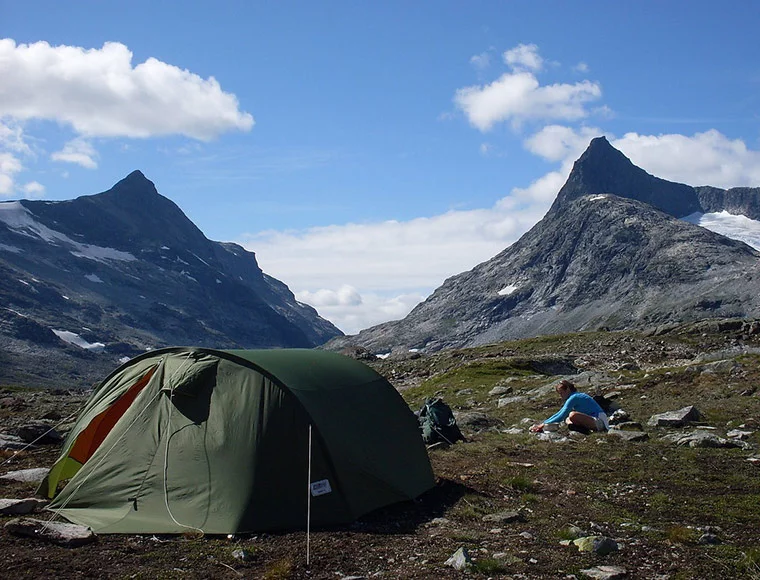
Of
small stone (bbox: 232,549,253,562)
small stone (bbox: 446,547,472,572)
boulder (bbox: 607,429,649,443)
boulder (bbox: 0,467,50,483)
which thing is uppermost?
boulder (bbox: 0,467,50,483)

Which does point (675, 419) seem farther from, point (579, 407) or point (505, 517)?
point (505, 517)

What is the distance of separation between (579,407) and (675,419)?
2829mm

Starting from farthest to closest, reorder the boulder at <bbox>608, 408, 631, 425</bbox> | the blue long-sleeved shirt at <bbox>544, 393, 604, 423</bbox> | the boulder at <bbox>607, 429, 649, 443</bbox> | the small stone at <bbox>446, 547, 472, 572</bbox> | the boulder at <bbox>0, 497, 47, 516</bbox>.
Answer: the boulder at <bbox>608, 408, 631, 425</bbox> → the blue long-sleeved shirt at <bbox>544, 393, 604, 423</bbox> → the boulder at <bbox>607, 429, 649, 443</bbox> → the boulder at <bbox>0, 497, 47, 516</bbox> → the small stone at <bbox>446, 547, 472, 572</bbox>

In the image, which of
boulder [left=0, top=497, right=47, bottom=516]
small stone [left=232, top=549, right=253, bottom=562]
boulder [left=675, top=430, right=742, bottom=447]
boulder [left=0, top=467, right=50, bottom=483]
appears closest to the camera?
small stone [left=232, top=549, right=253, bottom=562]

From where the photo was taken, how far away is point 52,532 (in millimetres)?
9523

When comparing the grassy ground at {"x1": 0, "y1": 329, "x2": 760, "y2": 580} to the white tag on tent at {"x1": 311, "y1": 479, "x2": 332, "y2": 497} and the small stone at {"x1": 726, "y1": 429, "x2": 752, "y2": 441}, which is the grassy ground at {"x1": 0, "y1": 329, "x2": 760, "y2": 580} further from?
the white tag on tent at {"x1": 311, "y1": 479, "x2": 332, "y2": 497}

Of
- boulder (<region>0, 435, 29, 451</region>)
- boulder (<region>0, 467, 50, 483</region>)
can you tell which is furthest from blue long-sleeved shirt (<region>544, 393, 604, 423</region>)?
boulder (<region>0, 435, 29, 451</region>)

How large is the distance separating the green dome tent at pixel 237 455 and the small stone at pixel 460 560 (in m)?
2.51

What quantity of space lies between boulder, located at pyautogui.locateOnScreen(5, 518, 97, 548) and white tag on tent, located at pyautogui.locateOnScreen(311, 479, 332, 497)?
3.26 metres

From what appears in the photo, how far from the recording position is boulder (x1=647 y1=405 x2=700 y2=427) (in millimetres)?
19281

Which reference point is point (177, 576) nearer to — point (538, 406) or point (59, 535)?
point (59, 535)

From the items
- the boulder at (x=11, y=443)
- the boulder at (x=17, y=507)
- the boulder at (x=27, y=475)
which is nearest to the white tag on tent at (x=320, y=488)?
the boulder at (x=17, y=507)

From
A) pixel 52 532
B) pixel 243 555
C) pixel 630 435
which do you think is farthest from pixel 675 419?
pixel 52 532

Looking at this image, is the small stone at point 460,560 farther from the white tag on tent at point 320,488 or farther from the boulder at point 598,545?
the white tag on tent at point 320,488
